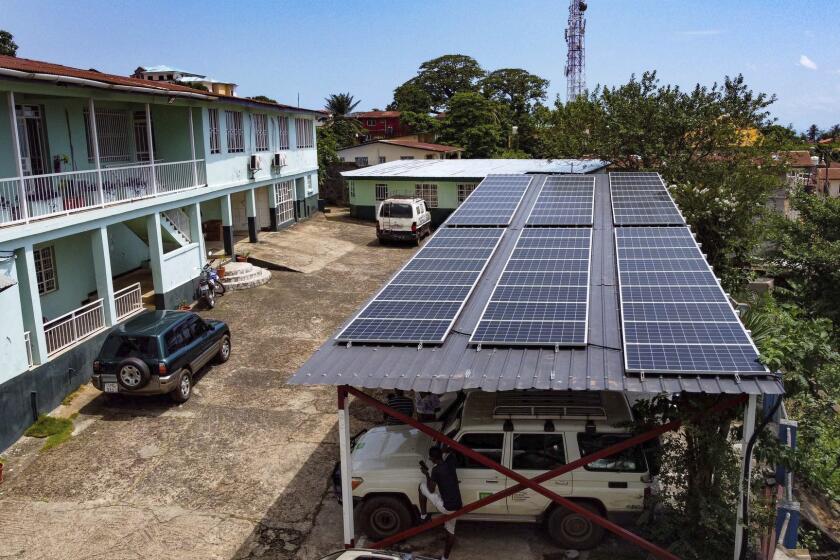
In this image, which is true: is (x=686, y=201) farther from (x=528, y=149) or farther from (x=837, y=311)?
(x=528, y=149)

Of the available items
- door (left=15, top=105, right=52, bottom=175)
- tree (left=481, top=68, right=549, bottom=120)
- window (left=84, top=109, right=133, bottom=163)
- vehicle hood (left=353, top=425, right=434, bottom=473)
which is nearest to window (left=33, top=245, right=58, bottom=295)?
door (left=15, top=105, right=52, bottom=175)

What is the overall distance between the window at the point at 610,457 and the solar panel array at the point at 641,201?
19.1ft

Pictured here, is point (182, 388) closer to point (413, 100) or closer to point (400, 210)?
point (400, 210)

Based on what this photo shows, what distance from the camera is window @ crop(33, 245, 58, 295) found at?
54.2 ft

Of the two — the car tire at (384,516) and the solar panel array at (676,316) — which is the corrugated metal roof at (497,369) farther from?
the car tire at (384,516)

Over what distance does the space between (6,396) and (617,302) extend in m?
10.6

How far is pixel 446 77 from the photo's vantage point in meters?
83.4

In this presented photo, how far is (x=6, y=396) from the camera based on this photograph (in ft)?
38.6

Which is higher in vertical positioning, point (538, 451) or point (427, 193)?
point (427, 193)

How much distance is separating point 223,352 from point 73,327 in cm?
326

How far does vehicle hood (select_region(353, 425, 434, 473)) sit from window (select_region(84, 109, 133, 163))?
45.6 ft

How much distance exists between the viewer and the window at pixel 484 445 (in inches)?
332

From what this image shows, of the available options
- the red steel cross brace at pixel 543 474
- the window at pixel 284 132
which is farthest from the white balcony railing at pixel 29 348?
the window at pixel 284 132

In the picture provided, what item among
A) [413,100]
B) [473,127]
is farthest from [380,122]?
[473,127]
